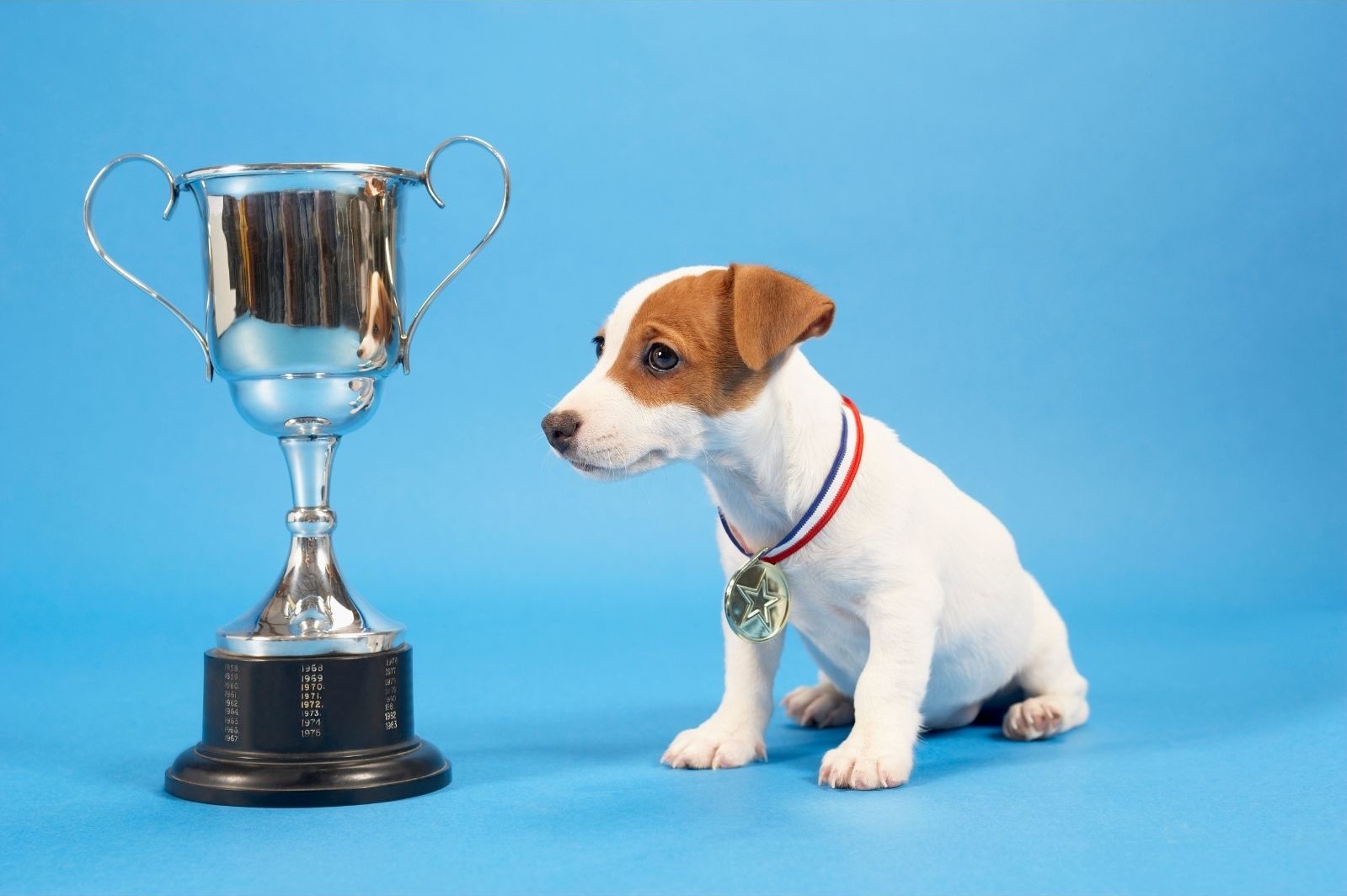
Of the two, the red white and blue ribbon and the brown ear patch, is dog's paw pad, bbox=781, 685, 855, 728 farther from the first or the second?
the brown ear patch

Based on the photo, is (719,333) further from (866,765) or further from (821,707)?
(821,707)

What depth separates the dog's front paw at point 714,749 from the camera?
3.99 metres

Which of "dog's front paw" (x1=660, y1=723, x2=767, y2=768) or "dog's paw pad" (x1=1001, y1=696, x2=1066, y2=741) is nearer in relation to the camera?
"dog's front paw" (x1=660, y1=723, x2=767, y2=768)

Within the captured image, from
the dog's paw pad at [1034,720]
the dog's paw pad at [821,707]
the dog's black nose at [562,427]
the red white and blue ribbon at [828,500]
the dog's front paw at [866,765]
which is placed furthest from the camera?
the dog's paw pad at [821,707]

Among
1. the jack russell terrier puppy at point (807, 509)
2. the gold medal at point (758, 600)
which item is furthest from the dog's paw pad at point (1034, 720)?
the gold medal at point (758, 600)

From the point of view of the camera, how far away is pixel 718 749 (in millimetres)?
4000

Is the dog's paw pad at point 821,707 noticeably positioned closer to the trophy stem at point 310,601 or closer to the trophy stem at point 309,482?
the trophy stem at point 310,601

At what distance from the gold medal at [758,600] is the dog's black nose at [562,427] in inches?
24.9

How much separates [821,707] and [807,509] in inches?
38.5

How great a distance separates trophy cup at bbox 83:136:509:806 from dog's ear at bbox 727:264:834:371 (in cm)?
70

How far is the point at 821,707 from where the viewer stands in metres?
4.68

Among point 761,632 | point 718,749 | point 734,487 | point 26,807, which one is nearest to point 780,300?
point 734,487

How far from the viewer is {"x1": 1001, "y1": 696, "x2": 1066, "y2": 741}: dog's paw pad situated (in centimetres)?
443

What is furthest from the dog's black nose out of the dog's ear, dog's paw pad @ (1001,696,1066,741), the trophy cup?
dog's paw pad @ (1001,696,1066,741)
